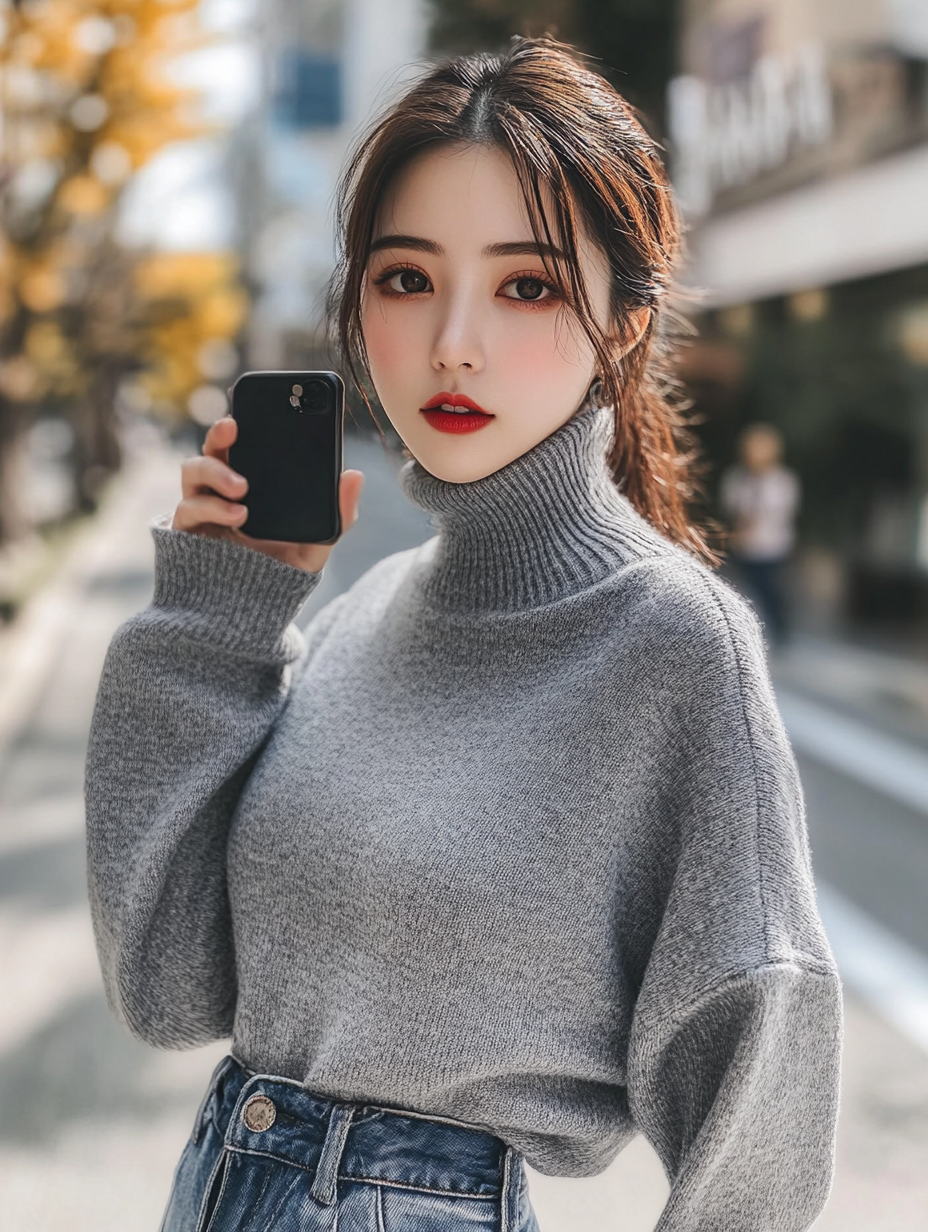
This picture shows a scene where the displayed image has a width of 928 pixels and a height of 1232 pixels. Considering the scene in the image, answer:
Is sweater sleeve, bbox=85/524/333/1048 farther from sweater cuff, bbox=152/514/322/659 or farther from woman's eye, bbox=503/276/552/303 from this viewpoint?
woman's eye, bbox=503/276/552/303

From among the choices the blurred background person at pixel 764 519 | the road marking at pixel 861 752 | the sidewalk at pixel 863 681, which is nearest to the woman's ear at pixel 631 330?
the road marking at pixel 861 752

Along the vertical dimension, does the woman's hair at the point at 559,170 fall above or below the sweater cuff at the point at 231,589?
above

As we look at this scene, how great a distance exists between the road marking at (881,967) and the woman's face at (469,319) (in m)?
2.98

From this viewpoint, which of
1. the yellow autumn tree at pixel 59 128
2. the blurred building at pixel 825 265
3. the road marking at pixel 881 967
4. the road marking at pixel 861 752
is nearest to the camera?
the road marking at pixel 881 967

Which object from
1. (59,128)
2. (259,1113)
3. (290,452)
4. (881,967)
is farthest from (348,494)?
(59,128)

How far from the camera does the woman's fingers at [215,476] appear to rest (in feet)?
4.42

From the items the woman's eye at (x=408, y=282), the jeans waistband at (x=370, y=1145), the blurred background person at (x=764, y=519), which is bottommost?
the blurred background person at (x=764, y=519)

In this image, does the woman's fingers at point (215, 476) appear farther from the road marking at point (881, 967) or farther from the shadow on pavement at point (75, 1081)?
the road marking at point (881, 967)

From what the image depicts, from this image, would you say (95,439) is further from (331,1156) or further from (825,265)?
(331,1156)

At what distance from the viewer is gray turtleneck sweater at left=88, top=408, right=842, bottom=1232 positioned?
113cm

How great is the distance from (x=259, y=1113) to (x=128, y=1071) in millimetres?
2740

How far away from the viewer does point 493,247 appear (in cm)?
123

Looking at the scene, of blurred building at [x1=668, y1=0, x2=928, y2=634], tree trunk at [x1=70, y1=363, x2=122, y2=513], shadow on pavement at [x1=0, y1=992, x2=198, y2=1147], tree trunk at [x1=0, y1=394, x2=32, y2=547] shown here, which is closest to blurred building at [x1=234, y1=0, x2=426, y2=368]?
tree trunk at [x1=70, y1=363, x2=122, y2=513]

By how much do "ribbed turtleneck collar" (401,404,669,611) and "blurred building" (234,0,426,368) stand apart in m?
25.2
